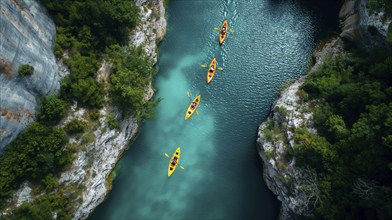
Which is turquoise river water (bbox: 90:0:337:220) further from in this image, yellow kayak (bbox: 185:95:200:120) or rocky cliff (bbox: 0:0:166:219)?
rocky cliff (bbox: 0:0:166:219)

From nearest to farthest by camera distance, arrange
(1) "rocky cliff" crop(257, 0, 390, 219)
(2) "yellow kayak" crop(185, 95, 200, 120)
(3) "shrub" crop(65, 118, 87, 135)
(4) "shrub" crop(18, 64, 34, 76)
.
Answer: (4) "shrub" crop(18, 64, 34, 76), (3) "shrub" crop(65, 118, 87, 135), (1) "rocky cliff" crop(257, 0, 390, 219), (2) "yellow kayak" crop(185, 95, 200, 120)

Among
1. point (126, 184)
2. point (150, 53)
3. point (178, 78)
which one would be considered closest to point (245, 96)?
point (178, 78)

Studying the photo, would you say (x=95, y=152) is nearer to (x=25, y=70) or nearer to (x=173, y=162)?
(x=173, y=162)

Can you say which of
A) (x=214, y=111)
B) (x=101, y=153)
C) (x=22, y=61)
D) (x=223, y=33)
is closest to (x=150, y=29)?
(x=223, y=33)

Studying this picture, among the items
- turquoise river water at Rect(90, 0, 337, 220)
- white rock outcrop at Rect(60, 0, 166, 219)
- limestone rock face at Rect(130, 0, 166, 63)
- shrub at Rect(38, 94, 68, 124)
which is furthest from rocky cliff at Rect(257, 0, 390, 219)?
shrub at Rect(38, 94, 68, 124)

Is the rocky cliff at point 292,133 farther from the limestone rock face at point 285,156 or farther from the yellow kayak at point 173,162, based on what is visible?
the yellow kayak at point 173,162

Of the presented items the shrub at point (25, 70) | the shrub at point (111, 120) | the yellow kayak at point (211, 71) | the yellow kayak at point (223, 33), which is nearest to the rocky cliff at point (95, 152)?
the shrub at point (111, 120)

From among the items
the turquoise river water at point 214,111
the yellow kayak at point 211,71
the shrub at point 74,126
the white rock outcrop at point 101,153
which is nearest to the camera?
the shrub at point 74,126
